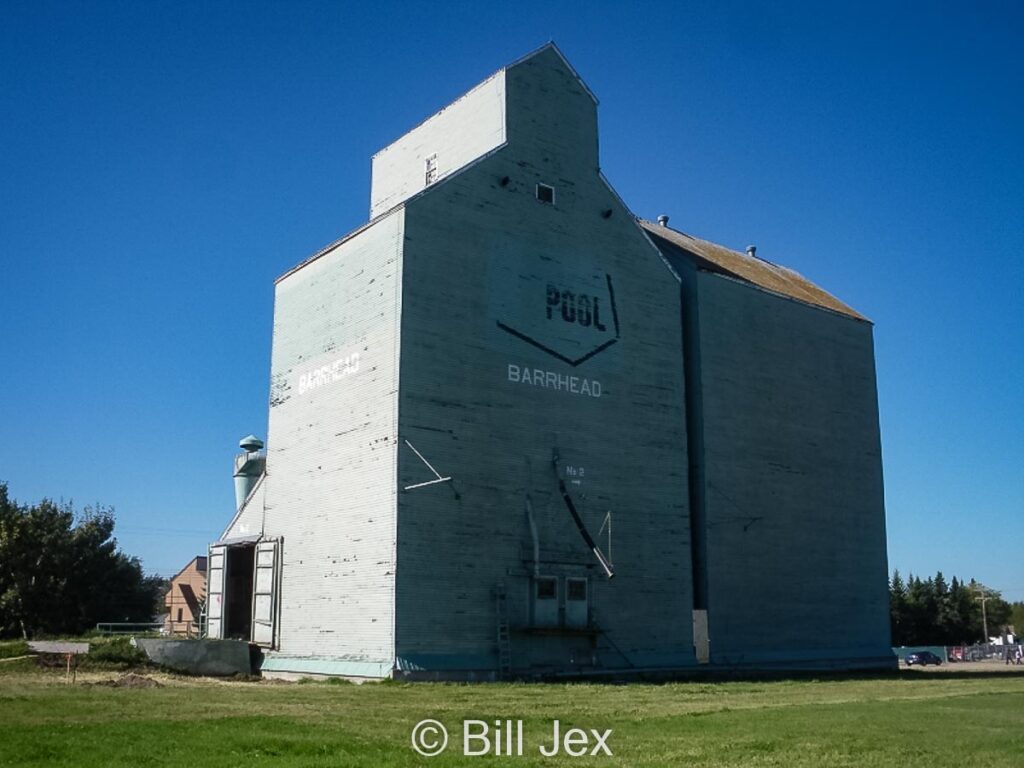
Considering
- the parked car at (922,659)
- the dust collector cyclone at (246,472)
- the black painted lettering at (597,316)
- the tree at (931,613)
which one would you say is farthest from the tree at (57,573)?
the tree at (931,613)

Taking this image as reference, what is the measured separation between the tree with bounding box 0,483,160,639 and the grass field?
24184 mm

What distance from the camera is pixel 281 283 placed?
34.7 meters

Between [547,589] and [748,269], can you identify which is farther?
[748,269]

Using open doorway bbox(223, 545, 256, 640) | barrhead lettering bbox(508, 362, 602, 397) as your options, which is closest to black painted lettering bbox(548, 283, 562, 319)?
barrhead lettering bbox(508, 362, 602, 397)

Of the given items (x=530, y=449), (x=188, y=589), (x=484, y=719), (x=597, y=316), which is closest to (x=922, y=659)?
(x=597, y=316)

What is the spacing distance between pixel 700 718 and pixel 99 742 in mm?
9065

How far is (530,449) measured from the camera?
29.9m

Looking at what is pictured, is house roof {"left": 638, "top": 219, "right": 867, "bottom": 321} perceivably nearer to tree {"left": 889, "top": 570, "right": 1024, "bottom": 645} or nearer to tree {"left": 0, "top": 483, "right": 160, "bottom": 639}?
tree {"left": 0, "top": 483, "right": 160, "bottom": 639}

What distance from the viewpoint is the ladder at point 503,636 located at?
91.2 feet

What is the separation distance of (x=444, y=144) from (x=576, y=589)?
1540cm

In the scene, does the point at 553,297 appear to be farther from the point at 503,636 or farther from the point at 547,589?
the point at 503,636

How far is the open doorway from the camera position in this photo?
34.4 metres

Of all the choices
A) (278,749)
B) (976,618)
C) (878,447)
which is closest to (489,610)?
(278,749)

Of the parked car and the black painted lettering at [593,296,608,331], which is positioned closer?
the black painted lettering at [593,296,608,331]
